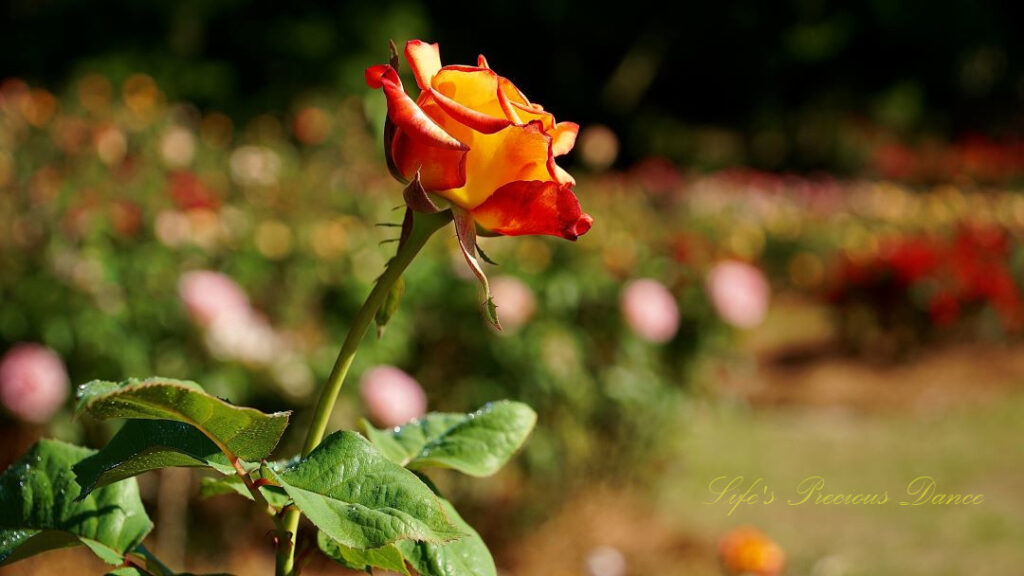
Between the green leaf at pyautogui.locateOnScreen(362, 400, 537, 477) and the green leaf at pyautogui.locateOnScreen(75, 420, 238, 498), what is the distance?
5.9 inches

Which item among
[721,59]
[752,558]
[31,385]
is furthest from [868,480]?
[721,59]

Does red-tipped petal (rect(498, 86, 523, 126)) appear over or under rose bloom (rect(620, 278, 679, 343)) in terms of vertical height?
over

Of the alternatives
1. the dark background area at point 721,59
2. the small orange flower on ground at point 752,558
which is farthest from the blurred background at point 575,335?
the dark background area at point 721,59

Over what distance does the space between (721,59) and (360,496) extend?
15.6m

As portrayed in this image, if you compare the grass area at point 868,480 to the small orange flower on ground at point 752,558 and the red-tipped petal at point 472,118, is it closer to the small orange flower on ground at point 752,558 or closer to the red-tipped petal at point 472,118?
the small orange flower on ground at point 752,558

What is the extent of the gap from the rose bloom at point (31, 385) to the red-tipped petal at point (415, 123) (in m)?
2.13

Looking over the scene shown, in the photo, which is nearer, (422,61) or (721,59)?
(422,61)

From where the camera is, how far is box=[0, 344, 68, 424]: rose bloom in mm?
2338

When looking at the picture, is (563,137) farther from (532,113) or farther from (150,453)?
(150,453)

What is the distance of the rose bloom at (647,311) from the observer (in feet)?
9.83

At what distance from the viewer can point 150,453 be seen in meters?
0.44

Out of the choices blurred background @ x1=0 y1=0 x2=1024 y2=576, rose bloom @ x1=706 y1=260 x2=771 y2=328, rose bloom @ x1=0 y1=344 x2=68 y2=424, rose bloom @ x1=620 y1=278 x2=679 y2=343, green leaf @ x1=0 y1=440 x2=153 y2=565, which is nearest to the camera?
green leaf @ x1=0 y1=440 x2=153 y2=565

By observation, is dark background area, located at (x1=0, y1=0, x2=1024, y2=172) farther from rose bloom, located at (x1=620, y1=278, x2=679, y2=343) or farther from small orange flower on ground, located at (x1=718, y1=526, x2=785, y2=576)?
small orange flower on ground, located at (x1=718, y1=526, x2=785, y2=576)

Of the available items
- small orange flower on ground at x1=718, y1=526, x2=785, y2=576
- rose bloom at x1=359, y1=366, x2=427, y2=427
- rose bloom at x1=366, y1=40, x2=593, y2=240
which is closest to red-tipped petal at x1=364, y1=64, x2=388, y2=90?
rose bloom at x1=366, y1=40, x2=593, y2=240
